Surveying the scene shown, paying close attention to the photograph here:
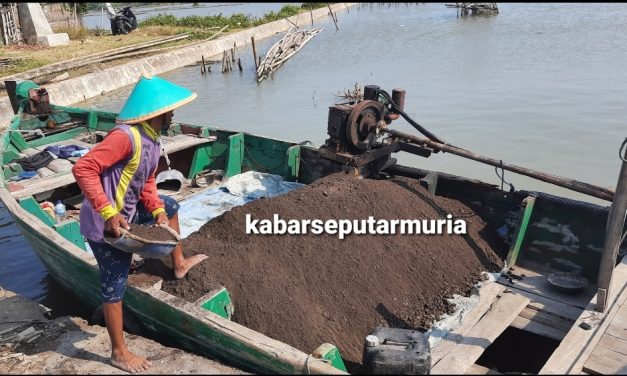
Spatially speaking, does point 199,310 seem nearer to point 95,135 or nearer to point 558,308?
point 558,308

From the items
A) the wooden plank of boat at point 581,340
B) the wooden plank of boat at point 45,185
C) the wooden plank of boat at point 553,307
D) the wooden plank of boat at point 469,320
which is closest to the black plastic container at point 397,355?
the wooden plank of boat at point 469,320

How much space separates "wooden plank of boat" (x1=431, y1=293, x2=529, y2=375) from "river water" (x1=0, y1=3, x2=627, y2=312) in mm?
4268

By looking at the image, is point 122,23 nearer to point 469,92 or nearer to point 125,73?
point 125,73

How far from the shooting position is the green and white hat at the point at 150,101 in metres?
2.82

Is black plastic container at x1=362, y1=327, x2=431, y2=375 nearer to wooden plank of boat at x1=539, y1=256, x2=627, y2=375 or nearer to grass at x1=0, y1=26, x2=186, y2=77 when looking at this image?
wooden plank of boat at x1=539, y1=256, x2=627, y2=375

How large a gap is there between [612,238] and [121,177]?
2.94 metres

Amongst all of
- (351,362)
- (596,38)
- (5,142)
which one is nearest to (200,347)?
(351,362)

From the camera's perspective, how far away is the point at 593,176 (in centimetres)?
862

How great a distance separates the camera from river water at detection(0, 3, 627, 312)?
922cm

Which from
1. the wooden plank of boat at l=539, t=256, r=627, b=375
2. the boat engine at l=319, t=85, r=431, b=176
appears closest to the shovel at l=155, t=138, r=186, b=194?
the boat engine at l=319, t=85, r=431, b=176

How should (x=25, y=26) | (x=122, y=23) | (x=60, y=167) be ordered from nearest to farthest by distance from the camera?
(x=60, y=167) < (x=25, y=26) < (x=122, y=23)

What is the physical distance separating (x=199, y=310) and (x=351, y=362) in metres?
0.98

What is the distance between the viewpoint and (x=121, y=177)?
112 inches

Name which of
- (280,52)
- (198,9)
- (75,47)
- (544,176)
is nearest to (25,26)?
(75,47)
